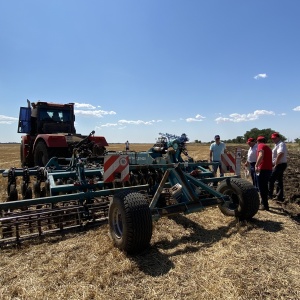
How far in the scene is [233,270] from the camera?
9.59 feet

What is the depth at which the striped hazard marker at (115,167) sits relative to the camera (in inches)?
166

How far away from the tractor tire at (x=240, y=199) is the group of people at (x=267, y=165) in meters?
1.13

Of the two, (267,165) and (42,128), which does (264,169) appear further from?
(42,128)

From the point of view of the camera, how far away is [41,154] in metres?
9.24

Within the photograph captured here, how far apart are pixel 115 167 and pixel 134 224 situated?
121 centimetres

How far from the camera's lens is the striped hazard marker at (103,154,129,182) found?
13.8 feet

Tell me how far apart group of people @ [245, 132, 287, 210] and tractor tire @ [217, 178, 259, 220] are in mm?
1129

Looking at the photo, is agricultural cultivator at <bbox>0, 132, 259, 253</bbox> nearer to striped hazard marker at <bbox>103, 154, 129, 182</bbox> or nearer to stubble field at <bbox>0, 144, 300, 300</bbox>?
striped hazard marker at <bbox>103, 154, 129, 182</bbox>

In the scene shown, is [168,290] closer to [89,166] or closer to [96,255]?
[96,255]

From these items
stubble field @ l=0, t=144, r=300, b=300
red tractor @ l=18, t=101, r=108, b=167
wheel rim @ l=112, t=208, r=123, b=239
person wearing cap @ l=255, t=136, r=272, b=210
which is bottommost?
stubble field @ l=0, t=144, r=300, b=300

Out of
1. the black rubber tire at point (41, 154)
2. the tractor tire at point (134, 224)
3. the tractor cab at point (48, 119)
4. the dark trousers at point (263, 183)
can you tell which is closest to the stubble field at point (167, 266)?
the tractor tire at point (134, 224)

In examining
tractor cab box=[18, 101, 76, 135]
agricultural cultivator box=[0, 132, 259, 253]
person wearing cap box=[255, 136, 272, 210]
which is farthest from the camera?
tractor cab box=[18, 101, 76, 135]

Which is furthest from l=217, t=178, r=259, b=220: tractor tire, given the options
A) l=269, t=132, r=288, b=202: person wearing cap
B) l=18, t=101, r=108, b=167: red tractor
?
l=18, t=101, r=108, b=167: red tractor

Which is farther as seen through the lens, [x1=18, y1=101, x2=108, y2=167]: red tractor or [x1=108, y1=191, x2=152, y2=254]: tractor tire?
[x1=18, y1=101, x2=108, y2=167]: red tractor
